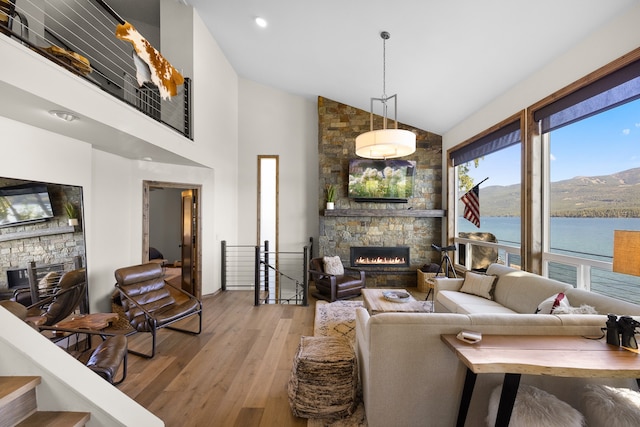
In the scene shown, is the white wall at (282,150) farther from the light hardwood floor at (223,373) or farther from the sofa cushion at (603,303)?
the sofa cushion at (603,303)

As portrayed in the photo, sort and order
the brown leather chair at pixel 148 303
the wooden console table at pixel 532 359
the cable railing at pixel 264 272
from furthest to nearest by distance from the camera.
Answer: the cable railing at pixel 264 272 → the brown leather chair at pixel 148 303 → the wooden console table at pixel 532 359

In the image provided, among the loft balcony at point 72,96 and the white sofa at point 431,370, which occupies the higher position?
the loft balcony at point 72,96

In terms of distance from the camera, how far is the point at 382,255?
593 cm

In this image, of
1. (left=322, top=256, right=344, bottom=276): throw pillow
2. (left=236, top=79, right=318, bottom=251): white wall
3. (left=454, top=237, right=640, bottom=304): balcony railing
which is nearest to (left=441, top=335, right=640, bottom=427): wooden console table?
(left=454, top=237, right=640, bottom=304): balcony railing

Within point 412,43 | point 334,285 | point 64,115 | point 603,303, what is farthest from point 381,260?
point 64,115

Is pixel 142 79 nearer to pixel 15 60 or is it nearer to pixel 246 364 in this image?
pixel 15 60

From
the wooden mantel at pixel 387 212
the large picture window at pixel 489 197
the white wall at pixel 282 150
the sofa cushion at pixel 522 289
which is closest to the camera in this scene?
the sofa cushion at pixel 522 289

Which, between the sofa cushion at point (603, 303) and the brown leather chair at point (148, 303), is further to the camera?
the brown leather chair at point (148, 303)

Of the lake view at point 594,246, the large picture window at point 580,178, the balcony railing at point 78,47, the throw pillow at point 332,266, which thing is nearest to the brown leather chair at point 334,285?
the throw pillow at point 332,266

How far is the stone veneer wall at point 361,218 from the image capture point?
5906 millimetres

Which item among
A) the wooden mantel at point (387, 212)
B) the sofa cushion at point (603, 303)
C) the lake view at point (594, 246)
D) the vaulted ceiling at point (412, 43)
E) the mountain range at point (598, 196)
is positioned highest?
the vaulted ceiling at point (412, 43)

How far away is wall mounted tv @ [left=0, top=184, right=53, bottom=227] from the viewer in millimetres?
2430

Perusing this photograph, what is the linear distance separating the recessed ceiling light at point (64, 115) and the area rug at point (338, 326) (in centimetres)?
320

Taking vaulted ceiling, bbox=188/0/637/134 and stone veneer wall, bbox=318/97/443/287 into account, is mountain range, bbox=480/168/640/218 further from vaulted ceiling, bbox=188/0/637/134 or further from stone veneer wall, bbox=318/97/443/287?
stone veneer wall, bbox=318/97/443/287
